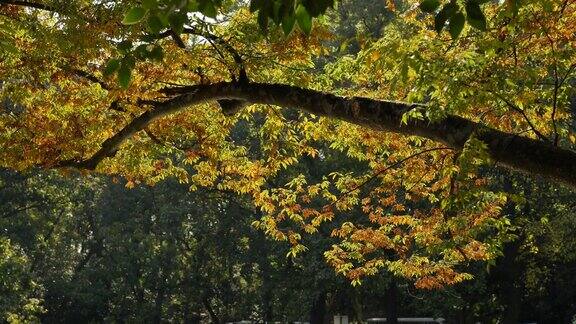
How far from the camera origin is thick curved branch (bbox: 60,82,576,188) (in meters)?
4.90

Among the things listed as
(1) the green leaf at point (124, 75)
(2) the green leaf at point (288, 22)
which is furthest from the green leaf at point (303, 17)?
(1) the green leaf at point (124, 75)

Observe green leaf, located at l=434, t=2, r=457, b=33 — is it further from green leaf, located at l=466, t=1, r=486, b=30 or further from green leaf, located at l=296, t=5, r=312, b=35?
green leaf, located at l=296, t=5, r=312, b=35

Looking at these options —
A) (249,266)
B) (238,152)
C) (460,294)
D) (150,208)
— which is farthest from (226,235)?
(238,152)

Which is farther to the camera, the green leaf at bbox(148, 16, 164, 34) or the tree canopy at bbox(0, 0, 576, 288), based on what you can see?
the tree canopy at bbox(0, 0, 576, 288)

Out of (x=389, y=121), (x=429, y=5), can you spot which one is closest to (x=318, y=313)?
(x=389, y=121)

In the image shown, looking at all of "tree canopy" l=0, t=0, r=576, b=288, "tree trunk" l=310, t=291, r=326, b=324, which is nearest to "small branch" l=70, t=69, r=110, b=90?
"tree canopy" l=0, t=0, r=576, b=288

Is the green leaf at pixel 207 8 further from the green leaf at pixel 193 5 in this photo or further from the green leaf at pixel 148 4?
the green leaf at pixel 148 4

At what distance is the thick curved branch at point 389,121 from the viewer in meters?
4.90

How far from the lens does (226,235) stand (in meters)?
29.2

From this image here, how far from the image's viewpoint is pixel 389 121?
18.8 feet

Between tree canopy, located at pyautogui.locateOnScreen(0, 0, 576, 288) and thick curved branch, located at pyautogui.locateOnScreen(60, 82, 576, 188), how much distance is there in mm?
12

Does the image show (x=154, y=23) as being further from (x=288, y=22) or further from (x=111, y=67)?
(x=288, y=22)

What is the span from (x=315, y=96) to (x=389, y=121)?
79cm

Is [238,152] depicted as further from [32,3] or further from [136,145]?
[32,3]
